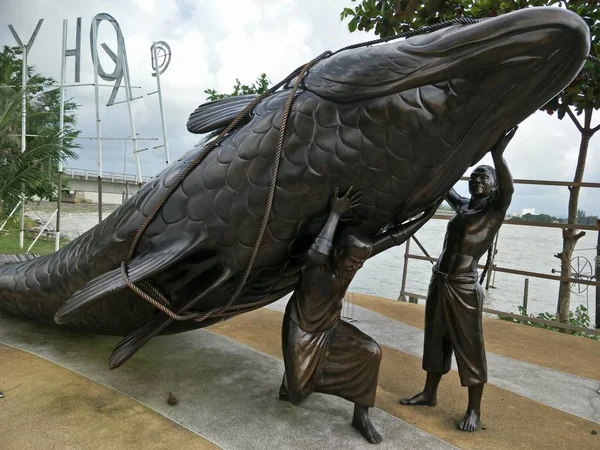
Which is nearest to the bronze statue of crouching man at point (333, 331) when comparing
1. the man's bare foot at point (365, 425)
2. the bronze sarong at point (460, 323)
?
the man's bare foot at point (365, 425)

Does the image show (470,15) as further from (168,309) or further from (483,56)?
(168,309)

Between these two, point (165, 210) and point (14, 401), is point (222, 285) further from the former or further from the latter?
point (14, 401)

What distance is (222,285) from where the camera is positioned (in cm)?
274

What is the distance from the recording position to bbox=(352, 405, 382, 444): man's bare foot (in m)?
2.61

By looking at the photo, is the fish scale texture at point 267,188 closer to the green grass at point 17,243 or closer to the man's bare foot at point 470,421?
the man's bare foot at point 470,421

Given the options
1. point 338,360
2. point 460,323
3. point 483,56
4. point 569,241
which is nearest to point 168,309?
point 338,360

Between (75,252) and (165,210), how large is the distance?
103cm

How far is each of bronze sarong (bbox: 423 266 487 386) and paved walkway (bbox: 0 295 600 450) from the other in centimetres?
40

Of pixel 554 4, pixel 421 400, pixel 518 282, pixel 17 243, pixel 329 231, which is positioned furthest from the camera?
pixel 17 243

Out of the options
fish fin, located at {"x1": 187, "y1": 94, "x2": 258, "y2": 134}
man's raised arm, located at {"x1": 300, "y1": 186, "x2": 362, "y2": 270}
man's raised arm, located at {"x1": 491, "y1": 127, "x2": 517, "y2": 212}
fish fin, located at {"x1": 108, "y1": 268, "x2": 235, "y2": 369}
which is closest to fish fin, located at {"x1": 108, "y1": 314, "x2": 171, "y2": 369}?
fish fin, located at {"x1": 108, "y1": 268, "x2": 235, "y2": 369}

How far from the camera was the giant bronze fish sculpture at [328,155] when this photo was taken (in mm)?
2066

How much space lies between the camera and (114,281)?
2.64 meters

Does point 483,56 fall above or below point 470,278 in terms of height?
above

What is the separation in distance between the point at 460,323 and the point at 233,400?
5.24ft
